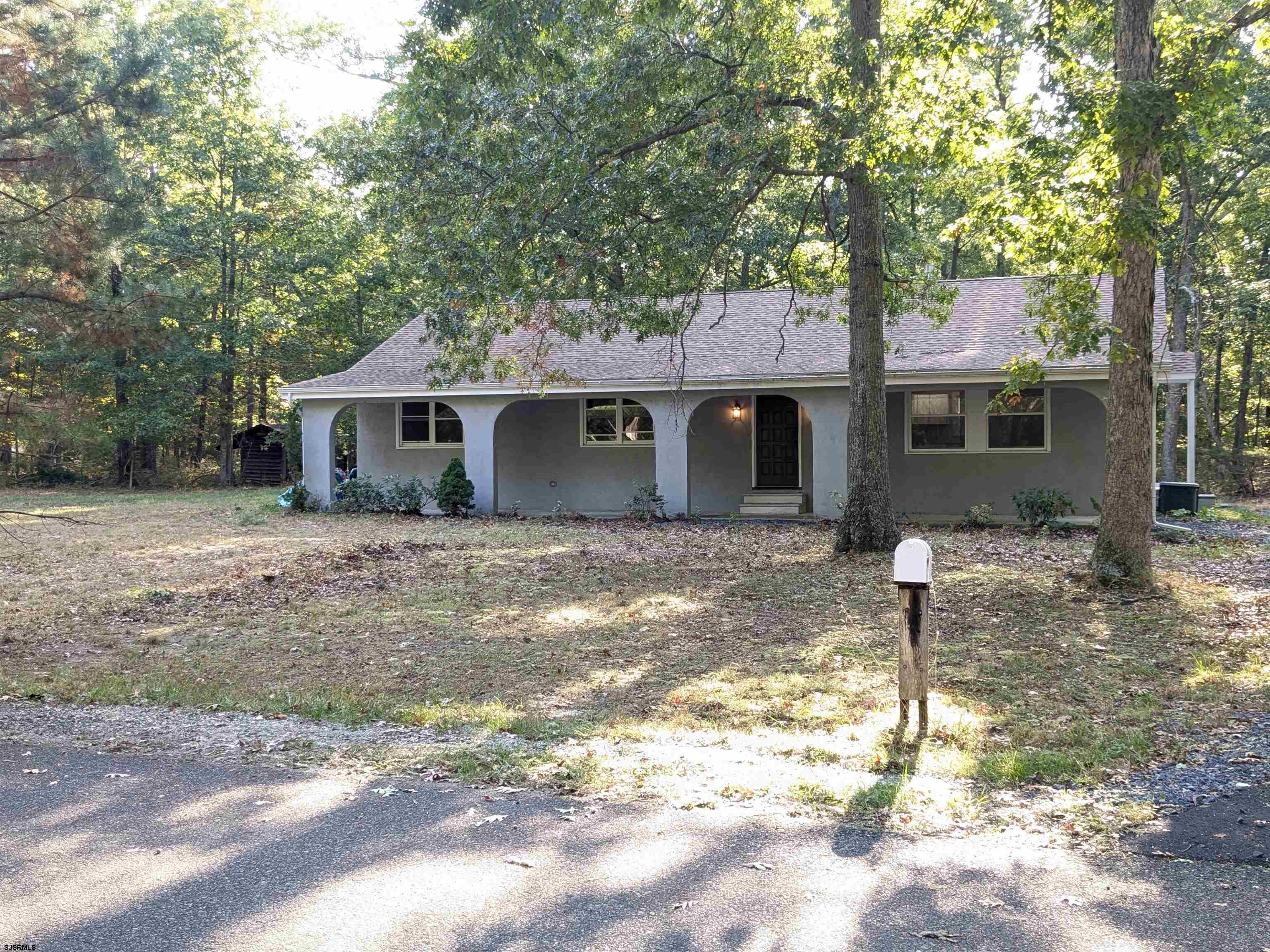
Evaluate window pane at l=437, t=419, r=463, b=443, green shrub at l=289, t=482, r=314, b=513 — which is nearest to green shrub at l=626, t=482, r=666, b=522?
window pane at l=437, t=419, r=463, b=443

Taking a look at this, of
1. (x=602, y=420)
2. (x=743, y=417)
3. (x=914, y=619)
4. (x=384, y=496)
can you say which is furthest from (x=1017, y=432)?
(x=914, y=619)

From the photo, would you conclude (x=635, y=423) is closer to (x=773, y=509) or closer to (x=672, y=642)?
(x=773, y=509)

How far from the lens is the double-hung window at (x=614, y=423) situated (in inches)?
777

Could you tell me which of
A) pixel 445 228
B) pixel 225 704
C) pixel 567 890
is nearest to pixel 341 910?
pixel 567 890

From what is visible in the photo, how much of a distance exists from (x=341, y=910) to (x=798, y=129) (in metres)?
10.9

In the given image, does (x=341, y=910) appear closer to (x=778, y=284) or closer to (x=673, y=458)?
(x=673, y=458)

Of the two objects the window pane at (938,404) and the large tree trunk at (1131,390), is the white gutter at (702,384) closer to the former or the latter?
the window pane at (938,404)

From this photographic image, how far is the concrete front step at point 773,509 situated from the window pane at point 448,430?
6.10 meters

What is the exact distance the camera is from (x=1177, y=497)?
18.1 meters

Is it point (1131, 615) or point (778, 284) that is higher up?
point (778, 284)

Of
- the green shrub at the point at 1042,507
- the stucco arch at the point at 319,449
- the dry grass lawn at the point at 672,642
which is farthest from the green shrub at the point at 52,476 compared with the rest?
the green shrub at the point at 1042,507

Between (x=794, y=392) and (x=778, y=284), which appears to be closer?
(x=794, y=392)

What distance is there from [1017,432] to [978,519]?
2126 millimetres

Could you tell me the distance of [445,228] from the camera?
1234 cm
